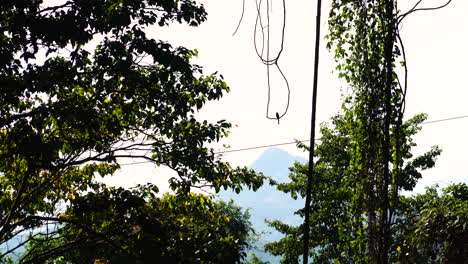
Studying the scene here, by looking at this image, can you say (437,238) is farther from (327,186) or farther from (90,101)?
(327,186)

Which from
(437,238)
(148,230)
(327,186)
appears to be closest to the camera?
(437,238)

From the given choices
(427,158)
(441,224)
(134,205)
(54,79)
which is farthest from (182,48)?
(427,158)

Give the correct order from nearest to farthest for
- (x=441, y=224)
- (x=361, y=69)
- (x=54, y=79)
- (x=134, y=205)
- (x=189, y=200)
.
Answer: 1. (x=361, y=69)
2. (x=441, y=224)
3. (x=54, y=79)
4. (x=134, y=205)
5. (x=189, y=200)

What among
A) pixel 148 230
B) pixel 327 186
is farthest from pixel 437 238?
pixel 327 186

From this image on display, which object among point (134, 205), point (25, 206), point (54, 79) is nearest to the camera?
point (54, 79)

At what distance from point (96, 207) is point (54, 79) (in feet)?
7.19

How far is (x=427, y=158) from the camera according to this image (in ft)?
66.0

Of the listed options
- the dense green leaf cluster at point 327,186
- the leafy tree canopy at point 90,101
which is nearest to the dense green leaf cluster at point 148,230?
the leafy tree canopy at point 90,101

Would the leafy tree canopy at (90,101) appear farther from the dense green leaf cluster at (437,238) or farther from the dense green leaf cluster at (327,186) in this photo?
the dense green leaf cluster at (327,186)

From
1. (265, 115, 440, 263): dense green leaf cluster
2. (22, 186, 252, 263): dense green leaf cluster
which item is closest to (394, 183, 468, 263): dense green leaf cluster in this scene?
(22, 186, 252, 263): dense green leaf cluster

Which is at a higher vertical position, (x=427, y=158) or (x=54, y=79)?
(x=427, y=158)

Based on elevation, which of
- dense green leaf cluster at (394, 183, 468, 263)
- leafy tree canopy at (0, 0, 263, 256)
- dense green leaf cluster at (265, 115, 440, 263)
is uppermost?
dense green leaf cluster at (265, 115, 440, 263)

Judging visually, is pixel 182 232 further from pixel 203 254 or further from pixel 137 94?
pixel 137 94

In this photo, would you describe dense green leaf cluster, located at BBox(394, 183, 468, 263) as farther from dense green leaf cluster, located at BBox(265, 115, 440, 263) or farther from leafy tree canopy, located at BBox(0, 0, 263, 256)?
dense green leaf cluster, located at BBox(265, 115, 440, 263)
